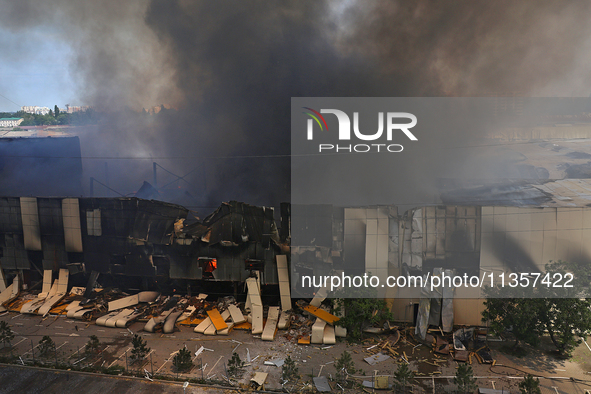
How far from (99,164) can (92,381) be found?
91.2 feet

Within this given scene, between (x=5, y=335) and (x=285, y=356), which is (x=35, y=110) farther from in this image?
(x=285, y=356)

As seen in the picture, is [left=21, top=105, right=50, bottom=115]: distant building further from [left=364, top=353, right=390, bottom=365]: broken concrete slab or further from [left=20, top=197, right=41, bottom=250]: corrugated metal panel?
[left=364, top=353, right=390, bottom=365]: broken concrete slab

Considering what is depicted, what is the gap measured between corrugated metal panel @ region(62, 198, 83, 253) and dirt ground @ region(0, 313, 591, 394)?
195 inches

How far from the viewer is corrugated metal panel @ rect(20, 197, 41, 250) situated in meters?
21.5

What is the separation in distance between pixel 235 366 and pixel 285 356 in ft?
8.24

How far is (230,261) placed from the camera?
19984 millimetres

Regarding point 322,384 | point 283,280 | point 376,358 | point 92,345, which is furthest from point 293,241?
point 92,345

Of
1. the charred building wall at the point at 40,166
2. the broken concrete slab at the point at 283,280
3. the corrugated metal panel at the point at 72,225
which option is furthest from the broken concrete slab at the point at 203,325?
the charred building wall at the point at 40,166

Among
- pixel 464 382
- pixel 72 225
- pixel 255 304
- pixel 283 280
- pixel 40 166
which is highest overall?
pixel 40 166

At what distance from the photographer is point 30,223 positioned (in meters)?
21.7

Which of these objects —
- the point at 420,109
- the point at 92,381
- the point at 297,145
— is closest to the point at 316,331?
the point at 92,381

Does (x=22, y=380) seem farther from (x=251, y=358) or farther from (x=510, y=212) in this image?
(x=510, y=212)

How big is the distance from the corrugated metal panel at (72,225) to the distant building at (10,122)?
24115 mm

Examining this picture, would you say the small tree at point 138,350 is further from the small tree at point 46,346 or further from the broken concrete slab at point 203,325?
the small tree at point 46,346
